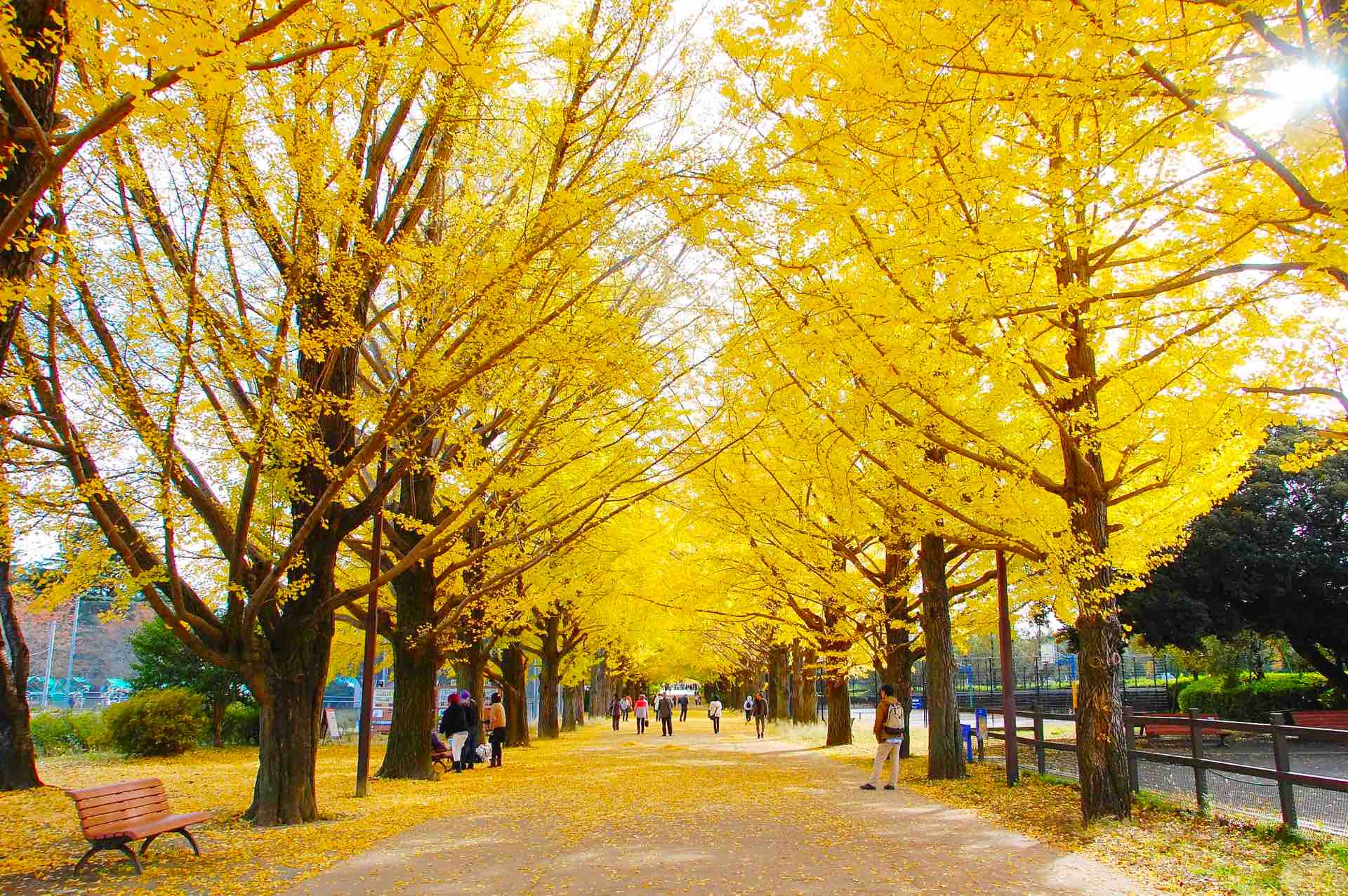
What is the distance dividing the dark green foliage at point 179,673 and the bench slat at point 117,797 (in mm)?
15337

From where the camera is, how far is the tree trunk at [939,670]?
13492 mm

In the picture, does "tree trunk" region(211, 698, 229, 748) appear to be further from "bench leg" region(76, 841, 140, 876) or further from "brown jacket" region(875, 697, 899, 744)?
"brown jacket" region(875, 697, 899, 744)

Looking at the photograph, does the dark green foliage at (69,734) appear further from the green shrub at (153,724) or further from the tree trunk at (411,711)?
the tree trunk at (411,711)

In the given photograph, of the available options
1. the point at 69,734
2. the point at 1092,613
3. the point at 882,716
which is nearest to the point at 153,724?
the point at 69,734

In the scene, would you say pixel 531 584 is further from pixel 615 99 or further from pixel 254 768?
pixel 615 99

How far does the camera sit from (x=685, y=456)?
13266 millimetres

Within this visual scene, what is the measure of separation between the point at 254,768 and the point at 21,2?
14.7 metres

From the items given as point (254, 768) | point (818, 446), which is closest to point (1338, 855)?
point (818, 446)

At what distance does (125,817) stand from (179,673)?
671 inches

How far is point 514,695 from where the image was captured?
24.5 meters

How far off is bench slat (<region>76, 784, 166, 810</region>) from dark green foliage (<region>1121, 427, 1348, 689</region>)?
76.6ft

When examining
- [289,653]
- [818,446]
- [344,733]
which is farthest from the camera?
[344,733]

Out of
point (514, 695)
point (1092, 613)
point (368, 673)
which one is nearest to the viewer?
point (1092, 613)

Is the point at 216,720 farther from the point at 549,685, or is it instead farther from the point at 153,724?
the point at 549,685
